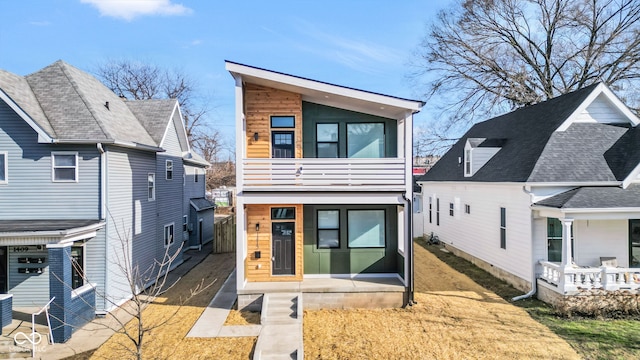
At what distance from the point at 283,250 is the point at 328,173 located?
3247 mm

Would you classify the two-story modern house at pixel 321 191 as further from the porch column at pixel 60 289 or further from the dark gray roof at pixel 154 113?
the dark gray roof at pixel 154 113

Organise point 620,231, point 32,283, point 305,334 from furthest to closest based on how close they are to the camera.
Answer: point 620,231 → point 32,283 → point 305,334

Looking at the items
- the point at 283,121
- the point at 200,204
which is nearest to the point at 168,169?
the point at 200,204

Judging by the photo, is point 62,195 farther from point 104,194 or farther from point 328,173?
point 328,173

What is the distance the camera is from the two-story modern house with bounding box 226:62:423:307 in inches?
425

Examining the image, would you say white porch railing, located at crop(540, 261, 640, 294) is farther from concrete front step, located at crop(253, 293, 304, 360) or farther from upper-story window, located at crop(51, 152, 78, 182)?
upper-story window, located at crop(51, 152, 78, 182)

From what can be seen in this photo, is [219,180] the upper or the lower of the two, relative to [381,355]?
upper

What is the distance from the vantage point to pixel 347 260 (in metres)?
12.2

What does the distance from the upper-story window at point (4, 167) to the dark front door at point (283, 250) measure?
29.3 ft

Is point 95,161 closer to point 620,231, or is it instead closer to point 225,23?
point 225,23

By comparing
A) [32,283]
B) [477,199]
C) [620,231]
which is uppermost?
[477,199]

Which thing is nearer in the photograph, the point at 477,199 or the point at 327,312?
the point at 327,312

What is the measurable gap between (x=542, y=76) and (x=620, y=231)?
648 inches

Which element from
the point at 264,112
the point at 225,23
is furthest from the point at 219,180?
the point at 264,112
